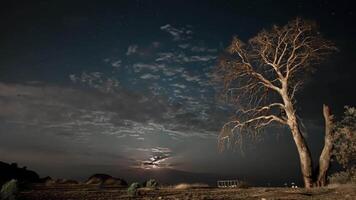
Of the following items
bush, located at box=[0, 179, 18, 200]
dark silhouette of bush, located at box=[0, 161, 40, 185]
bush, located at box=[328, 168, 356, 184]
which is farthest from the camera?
dark silhouette of bush, located at box=[0, 161, 40, 185]

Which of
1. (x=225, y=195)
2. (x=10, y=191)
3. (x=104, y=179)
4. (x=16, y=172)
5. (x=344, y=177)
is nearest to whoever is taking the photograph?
(x=10, y=191)

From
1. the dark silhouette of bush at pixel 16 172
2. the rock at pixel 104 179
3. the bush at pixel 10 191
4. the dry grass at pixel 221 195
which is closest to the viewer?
the bush at pixel 10 191

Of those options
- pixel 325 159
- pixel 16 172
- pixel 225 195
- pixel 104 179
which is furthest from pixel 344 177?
pixel 16 172

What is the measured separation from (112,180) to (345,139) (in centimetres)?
2367

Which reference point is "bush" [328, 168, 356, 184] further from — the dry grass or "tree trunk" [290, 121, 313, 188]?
the dry grass

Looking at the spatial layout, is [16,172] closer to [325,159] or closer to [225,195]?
[225,195]

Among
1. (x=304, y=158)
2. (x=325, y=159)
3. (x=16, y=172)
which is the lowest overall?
(x=325, y=159)

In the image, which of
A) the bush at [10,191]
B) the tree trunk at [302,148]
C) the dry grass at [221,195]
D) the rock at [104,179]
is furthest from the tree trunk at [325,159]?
the rock at [104,179]

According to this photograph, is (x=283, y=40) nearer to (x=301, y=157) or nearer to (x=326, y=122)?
(x=326, y=122)

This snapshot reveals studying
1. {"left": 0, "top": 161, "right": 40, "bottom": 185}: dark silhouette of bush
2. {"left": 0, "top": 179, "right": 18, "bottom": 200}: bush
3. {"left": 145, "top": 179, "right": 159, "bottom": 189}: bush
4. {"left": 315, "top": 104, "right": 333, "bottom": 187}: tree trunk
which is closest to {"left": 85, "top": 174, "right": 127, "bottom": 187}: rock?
{"left": 0, "top": 161, "right": 40, "bottom": 185}: dark silhouette of bush

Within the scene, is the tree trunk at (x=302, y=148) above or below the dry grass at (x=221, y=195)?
above

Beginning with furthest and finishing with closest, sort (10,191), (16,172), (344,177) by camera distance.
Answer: (16,172) < (344,177) < (10,191)

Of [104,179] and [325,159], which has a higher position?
[325,159]

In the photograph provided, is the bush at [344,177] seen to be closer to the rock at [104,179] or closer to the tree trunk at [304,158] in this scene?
the tree trunk at [304,158]
